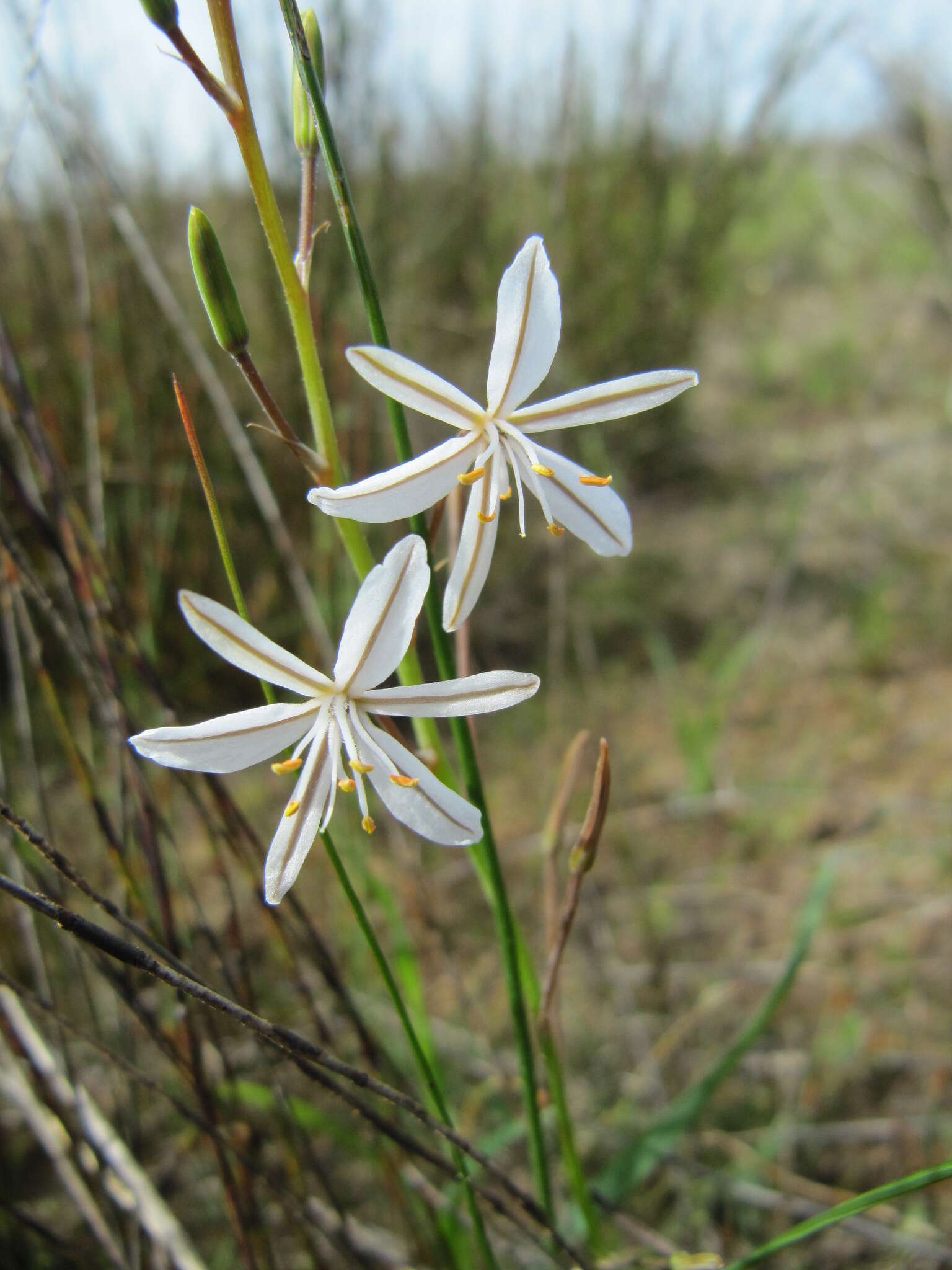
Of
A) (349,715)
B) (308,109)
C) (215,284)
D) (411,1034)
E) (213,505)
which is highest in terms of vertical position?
(308,109)

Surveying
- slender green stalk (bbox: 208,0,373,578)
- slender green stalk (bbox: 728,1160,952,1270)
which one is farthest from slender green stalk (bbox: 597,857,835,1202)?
slender green stalk (bbox: 208,0,373,578)

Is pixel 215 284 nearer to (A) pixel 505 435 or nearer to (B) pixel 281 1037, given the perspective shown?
(A) pixel 505 435

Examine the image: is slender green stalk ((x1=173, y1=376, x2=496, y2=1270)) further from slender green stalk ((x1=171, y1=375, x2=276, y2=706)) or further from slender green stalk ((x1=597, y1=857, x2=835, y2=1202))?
slender green stalk ((x1=597, y1=857, x2=835, y2=1202))

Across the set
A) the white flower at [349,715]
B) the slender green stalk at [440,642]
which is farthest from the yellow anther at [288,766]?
the slender green stalk at [440,642]

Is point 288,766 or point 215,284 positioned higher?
point 215,284

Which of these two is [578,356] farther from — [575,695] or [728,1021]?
[728,1021]

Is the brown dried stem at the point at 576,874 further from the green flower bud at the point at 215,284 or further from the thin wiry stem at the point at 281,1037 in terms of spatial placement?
the green flower bud at the point at 215,284

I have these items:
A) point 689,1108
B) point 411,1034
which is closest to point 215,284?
point 411,1034
